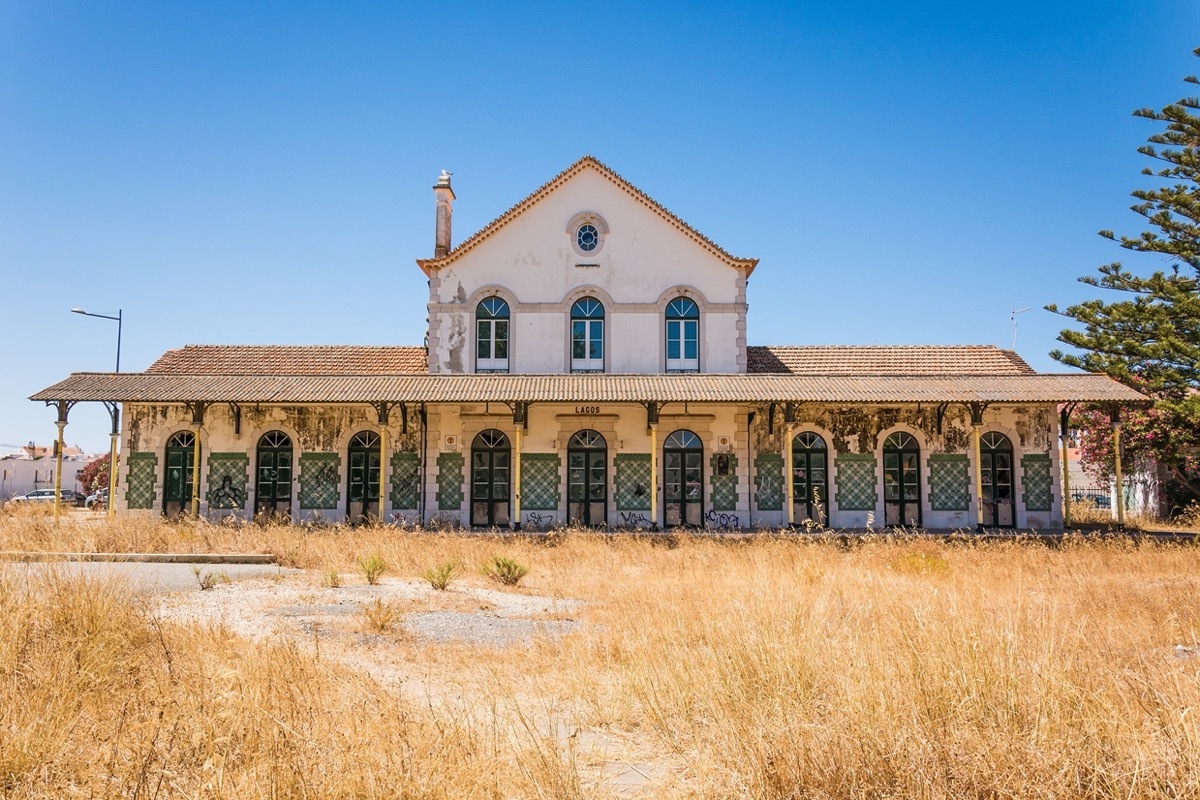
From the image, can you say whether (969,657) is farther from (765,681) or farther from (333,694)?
(333,694)

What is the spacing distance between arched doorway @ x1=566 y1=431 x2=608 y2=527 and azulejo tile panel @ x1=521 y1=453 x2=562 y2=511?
326 mm

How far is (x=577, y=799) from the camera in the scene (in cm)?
360

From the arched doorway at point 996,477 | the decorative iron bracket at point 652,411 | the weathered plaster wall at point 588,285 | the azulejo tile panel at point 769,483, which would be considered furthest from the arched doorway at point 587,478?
the arched doorway at point 996,477

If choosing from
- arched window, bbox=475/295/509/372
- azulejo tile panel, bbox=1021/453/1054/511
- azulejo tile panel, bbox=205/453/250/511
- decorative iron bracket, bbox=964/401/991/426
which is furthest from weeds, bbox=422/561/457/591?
azulejo tile panel, bbox=1021/453/1054/511

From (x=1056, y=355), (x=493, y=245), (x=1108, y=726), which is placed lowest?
(x=1108, y=726)

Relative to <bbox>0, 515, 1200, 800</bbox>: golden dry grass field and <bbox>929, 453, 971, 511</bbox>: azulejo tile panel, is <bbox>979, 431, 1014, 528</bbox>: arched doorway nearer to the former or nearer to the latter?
<bbox>929, 453, 971, 511</bbox>: azulejo tile panel

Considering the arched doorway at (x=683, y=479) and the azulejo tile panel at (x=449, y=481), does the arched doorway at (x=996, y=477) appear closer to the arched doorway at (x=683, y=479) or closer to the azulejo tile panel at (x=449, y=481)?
the arched doorway at (x=683, y=479)

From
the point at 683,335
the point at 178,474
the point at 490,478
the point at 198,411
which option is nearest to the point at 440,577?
the point at 490,478

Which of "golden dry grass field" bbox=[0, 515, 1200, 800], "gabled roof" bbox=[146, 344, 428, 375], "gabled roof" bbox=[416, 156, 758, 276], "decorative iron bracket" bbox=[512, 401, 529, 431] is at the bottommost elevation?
"golden dry grass field" bbox=[0, 515, 1200, 800]

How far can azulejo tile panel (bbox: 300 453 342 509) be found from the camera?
20125mm

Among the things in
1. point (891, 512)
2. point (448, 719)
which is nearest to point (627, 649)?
point (448, 719)

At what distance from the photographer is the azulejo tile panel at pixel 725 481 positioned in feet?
64.6

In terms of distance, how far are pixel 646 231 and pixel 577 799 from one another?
61.8 ft

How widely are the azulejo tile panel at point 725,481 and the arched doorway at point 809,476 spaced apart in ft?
4.68
